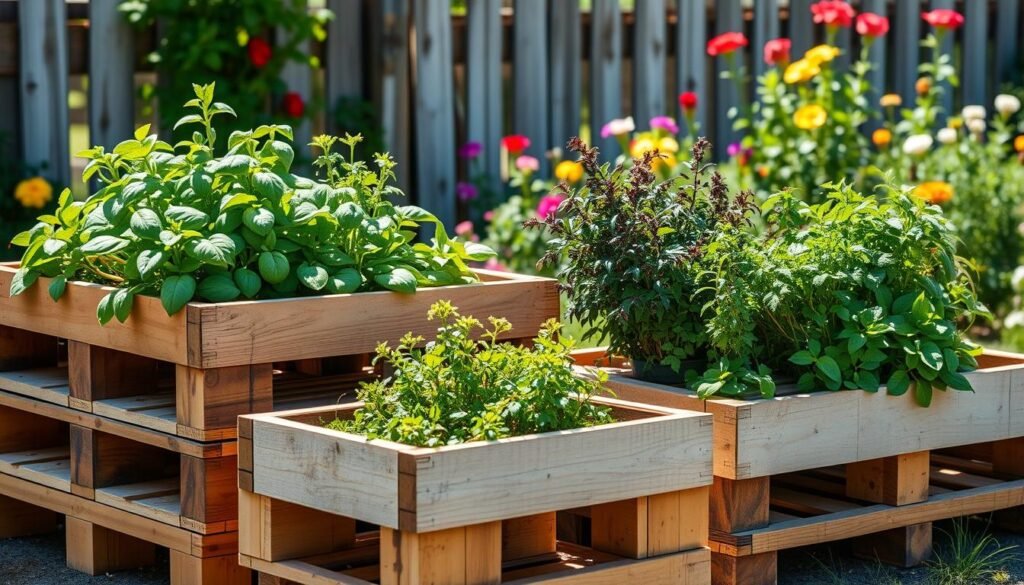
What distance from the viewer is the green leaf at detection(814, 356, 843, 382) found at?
372cm

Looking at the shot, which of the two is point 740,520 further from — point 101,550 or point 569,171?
point 569,171

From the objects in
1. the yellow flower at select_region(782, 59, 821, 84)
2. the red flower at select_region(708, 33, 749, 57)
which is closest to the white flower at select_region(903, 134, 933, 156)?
the yellow flower at select_region(782, 59, 821, 84)

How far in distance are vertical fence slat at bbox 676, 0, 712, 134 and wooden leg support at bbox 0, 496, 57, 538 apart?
504cm

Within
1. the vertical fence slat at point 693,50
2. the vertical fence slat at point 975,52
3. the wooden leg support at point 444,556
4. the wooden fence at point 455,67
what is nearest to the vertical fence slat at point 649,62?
the wooden fence at point 455,67

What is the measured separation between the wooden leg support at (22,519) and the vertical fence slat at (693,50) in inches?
199

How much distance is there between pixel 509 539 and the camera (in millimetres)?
3484

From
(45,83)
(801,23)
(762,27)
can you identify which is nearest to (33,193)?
(45,83)

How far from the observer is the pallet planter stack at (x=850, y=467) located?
359 cm

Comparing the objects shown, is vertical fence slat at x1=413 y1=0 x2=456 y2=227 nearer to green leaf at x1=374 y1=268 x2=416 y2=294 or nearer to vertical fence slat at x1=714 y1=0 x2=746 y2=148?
vertical fence slat at x1=714 y1=0 x2=746 y2=148

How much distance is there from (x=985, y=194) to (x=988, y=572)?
3.80m

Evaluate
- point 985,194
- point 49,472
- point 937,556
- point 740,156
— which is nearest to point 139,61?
point 740,156

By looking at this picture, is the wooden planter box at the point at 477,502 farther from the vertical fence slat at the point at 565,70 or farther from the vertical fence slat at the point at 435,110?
the vertical fence slat at the point at 565,70

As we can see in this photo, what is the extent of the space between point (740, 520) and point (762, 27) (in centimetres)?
563

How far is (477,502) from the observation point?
306 centimetres
